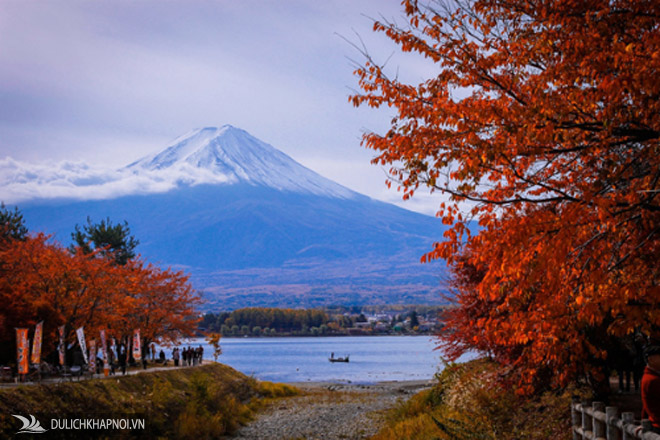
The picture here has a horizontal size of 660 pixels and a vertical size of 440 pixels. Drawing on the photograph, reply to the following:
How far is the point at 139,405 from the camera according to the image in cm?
2128

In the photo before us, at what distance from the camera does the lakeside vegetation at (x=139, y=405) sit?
16.7m

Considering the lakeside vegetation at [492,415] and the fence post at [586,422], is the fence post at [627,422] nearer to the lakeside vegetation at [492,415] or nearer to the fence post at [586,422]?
the fence post at [586,422]

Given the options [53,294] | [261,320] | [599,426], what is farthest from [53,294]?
[261,320]

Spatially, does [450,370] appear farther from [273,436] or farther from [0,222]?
[0,222]

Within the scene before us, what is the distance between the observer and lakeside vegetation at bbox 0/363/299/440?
16.7 m

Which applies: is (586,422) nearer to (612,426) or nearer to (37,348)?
(612,426)

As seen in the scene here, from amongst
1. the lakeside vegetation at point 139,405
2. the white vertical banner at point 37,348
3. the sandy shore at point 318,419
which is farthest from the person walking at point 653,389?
the white vertical banner at point 37,348

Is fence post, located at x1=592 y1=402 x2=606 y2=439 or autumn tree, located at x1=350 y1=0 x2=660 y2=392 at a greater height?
autumn tree, located at x1=350 y1=0 x2=660 y2=392

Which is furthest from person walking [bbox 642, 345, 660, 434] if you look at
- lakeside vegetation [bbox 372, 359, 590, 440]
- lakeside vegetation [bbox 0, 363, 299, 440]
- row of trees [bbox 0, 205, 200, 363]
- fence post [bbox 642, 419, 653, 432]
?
row of trees [bbox 0, 205, 200, 363]

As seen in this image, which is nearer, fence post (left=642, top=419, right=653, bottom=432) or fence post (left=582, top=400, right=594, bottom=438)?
fence post (left=642, top=419, right=653, bottom=432)

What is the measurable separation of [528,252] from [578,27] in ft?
11.3

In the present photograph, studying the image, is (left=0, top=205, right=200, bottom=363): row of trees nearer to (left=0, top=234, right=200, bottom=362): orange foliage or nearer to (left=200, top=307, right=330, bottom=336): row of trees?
(left=0, top=234, right=200, bottom=362): orange foliage

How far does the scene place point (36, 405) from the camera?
16734 millimetres

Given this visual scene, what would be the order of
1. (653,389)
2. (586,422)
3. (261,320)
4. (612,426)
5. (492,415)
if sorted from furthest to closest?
(261,320)
(492,415)
(586,422)
(612,426)
(653,389)
